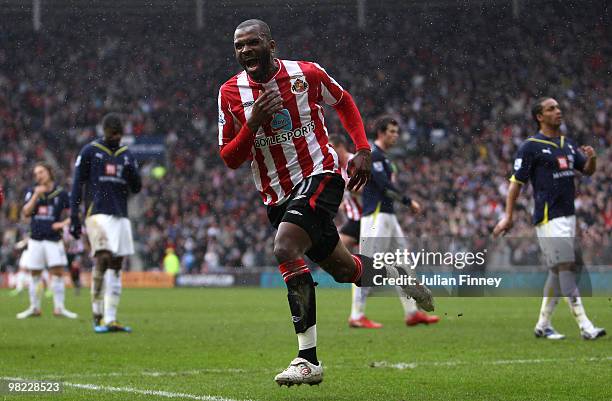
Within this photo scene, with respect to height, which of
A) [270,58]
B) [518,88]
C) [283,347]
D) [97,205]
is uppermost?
[518,88]

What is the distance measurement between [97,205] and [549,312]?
512 cm

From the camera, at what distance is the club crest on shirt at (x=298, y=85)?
241 inches

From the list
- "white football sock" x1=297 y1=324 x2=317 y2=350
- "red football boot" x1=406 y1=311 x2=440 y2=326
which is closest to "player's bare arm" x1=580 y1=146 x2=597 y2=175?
"red football boot" x1=406 y1=311 x2=440 y2=326

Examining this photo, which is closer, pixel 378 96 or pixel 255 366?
pixel 255 366

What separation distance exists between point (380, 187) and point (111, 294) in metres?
3.39

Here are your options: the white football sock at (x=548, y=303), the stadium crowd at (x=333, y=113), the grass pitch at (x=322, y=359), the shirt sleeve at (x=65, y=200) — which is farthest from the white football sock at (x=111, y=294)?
the stadium crowd at (x=333, y=113)

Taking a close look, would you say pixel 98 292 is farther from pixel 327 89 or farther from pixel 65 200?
pixel 327 89

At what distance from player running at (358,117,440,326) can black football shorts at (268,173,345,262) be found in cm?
543

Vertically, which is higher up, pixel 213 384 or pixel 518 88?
pixel 518 88

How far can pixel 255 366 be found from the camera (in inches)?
293

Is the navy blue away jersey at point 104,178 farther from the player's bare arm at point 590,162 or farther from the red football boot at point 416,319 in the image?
the player's bare arm at point 590,162

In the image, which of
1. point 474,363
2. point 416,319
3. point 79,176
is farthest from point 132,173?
point 474,363

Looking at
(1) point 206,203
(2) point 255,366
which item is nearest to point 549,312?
(2) point 255,366

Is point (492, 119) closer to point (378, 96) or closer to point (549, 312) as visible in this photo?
point (378, 96)
